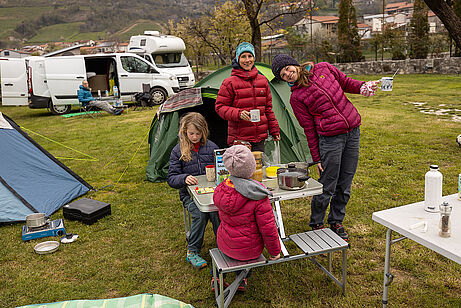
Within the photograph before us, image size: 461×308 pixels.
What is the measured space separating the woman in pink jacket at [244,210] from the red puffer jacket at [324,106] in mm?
1067

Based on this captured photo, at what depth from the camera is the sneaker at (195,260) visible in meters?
3.18

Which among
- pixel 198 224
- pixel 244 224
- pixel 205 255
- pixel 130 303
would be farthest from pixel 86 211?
pixel 244 224

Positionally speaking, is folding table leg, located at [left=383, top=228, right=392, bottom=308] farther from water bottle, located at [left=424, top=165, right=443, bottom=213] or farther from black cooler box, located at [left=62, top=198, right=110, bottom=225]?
black cooler box, located at [left=62, top=198, right=110, bottom=225]

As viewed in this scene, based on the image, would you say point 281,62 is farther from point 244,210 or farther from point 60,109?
point 60,109

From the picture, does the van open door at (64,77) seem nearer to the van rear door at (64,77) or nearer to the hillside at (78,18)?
the van rear door at (64,77)

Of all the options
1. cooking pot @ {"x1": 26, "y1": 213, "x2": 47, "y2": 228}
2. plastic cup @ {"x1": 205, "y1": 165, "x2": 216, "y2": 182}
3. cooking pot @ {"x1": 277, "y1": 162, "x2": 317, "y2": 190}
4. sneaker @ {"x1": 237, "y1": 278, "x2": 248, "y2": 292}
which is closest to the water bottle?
cooking pot @ {"x1": 277, "y1": 162, "x2": 317, "y2": 190}

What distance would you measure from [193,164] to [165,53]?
12528 mm

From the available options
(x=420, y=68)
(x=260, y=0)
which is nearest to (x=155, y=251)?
(x=260, y=0)

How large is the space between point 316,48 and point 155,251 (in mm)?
20087

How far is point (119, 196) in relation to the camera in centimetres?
507

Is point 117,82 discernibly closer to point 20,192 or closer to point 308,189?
point 20,192

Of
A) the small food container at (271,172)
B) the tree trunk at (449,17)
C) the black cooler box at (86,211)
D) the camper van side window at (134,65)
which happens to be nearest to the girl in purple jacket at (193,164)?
the small food container at (271,172)

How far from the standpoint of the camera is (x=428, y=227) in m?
2.03

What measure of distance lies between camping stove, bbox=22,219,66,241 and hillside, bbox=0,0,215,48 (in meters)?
92.1
